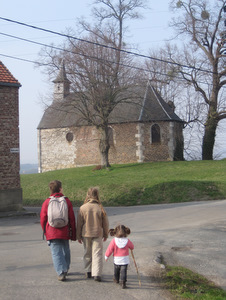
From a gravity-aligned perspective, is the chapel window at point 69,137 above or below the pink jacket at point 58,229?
above

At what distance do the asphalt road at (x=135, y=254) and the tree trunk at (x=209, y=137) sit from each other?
23.6 meters

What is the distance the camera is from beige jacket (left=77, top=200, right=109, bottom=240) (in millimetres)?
6845

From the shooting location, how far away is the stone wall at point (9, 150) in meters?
16.7

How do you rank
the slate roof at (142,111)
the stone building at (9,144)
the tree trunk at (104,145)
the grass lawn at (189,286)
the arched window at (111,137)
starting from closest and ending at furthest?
the grass lawn at (189,286), the stone building at (9,144), the tree trunk at (104,145), the slate roof at (142,111), the arched window at (111,137)

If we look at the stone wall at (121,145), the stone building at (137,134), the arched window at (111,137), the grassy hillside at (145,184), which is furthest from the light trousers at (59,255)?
the arched window at (111,137)

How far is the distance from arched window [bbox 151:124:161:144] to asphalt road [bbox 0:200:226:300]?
2362 centimetres

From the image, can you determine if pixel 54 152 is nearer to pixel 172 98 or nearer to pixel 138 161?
pixel 138 161

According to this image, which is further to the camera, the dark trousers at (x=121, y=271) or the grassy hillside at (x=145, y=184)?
the grassy hillside at (x=145, y=184)

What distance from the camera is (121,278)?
644 cm

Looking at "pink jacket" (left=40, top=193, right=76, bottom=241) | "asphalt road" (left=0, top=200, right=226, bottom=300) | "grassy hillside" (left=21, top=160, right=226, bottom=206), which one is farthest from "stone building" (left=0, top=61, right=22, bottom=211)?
"pink jacket" (left=40, top=193, right=76, bottom=241)

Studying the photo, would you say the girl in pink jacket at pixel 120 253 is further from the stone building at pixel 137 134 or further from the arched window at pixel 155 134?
the arched window at pixel 155 134

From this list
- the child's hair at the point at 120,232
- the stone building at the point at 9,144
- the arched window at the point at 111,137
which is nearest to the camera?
the child's hair at the point at 120,232

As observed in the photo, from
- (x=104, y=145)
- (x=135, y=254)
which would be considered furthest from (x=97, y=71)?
(x=135, y=254)

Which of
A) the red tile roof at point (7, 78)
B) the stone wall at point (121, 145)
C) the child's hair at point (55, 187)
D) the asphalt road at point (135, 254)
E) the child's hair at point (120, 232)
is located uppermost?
the red tile roof at point (7, 78)
